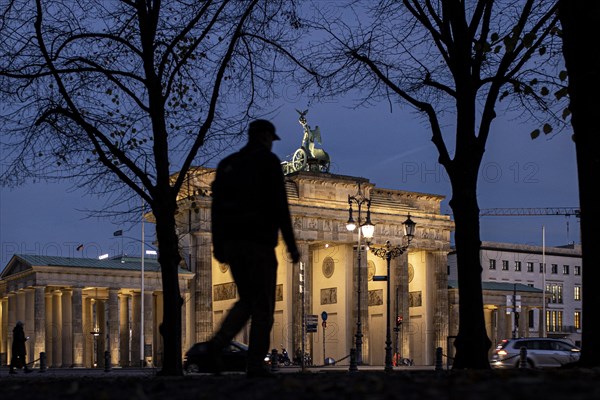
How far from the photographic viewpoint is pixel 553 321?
11588 cm

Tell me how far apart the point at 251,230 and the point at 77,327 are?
Result: 6331 centimetres

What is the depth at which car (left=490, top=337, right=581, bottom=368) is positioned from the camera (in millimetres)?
40625

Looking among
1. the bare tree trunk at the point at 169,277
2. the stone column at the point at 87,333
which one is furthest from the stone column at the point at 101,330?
the bare tree trunk at the point at 169,277

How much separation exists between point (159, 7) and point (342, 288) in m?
67.7

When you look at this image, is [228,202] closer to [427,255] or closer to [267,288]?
[267,288]

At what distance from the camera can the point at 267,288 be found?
9.53 m

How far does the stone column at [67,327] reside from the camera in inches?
2778

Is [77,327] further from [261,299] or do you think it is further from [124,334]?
[261,299]

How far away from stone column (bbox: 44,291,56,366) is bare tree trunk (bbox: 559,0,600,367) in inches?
2305

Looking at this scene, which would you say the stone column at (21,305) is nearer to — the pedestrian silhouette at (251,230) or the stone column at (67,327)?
the stone column at (67,327)

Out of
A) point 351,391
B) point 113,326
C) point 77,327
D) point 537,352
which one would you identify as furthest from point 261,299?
point 77,327

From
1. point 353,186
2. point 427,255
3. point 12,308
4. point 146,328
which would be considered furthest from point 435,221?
point 12,308

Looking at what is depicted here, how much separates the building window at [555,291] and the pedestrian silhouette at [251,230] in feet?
363

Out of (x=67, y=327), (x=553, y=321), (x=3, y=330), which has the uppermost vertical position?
(x=67, y=327)
